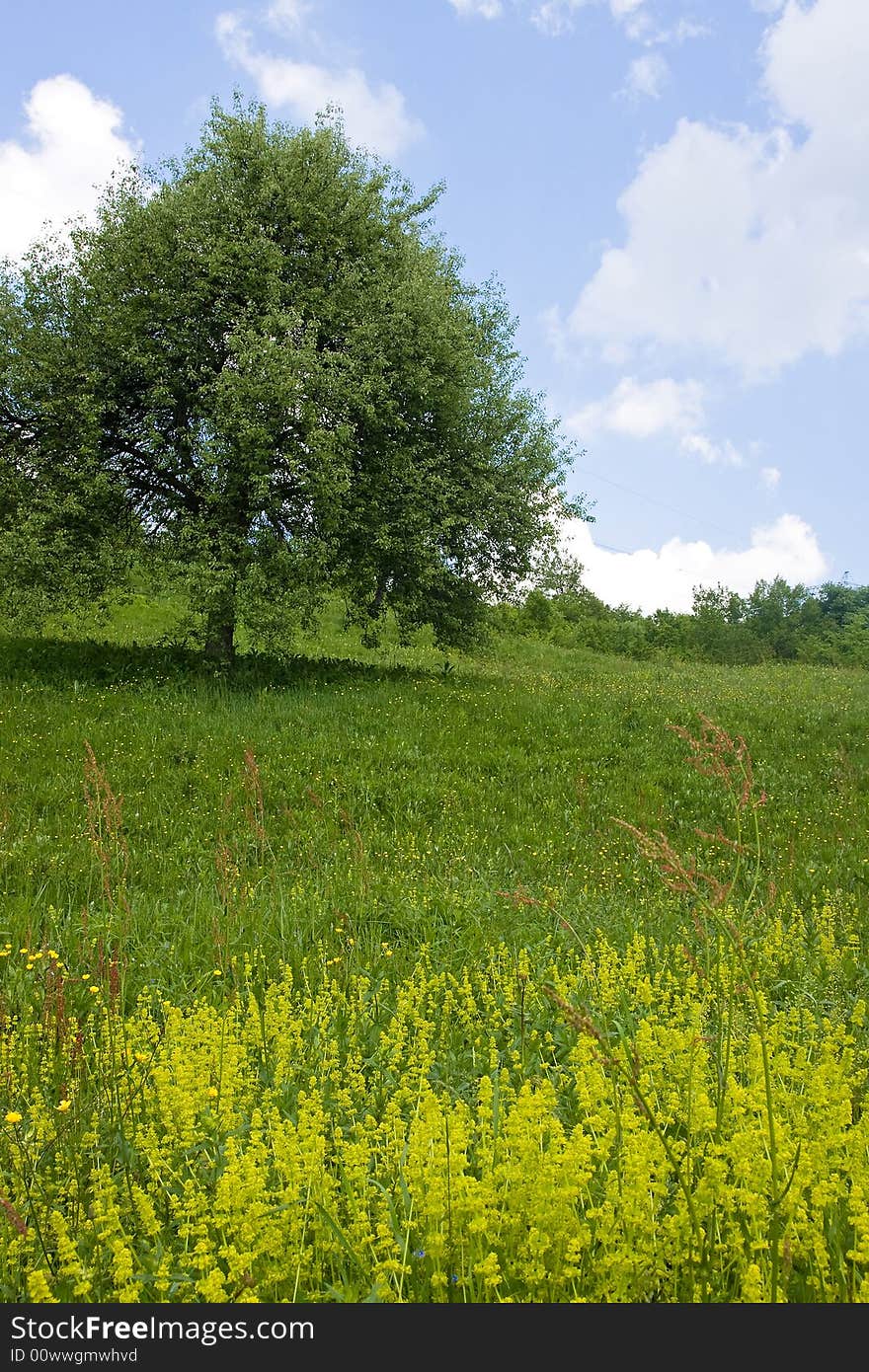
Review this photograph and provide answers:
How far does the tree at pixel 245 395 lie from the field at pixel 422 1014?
372cm

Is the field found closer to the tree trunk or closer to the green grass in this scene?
the green grass

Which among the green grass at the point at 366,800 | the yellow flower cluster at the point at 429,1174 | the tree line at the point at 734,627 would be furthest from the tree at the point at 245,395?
the tree line at the point at 734,627

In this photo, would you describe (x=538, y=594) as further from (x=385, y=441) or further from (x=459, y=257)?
(x=459, y=257)

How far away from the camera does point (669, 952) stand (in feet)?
Result: 19.2

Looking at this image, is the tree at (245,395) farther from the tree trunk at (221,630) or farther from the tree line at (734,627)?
the tree line at (734,627)

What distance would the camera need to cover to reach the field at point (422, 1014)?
97.9 inches

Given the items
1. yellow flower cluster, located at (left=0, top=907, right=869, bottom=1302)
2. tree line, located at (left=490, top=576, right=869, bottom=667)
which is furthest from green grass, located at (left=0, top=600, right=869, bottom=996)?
tree line, located at (left=490, top=576, right=869, bottom=667)

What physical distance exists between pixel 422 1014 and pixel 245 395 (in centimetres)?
1314

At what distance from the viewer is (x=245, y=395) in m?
15.2

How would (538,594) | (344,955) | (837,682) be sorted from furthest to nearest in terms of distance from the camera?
(837,682), (538,594), (344,955)

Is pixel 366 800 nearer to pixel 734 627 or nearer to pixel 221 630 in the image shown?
pixel 221 630

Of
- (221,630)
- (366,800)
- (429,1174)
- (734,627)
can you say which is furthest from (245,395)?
(734,627)
